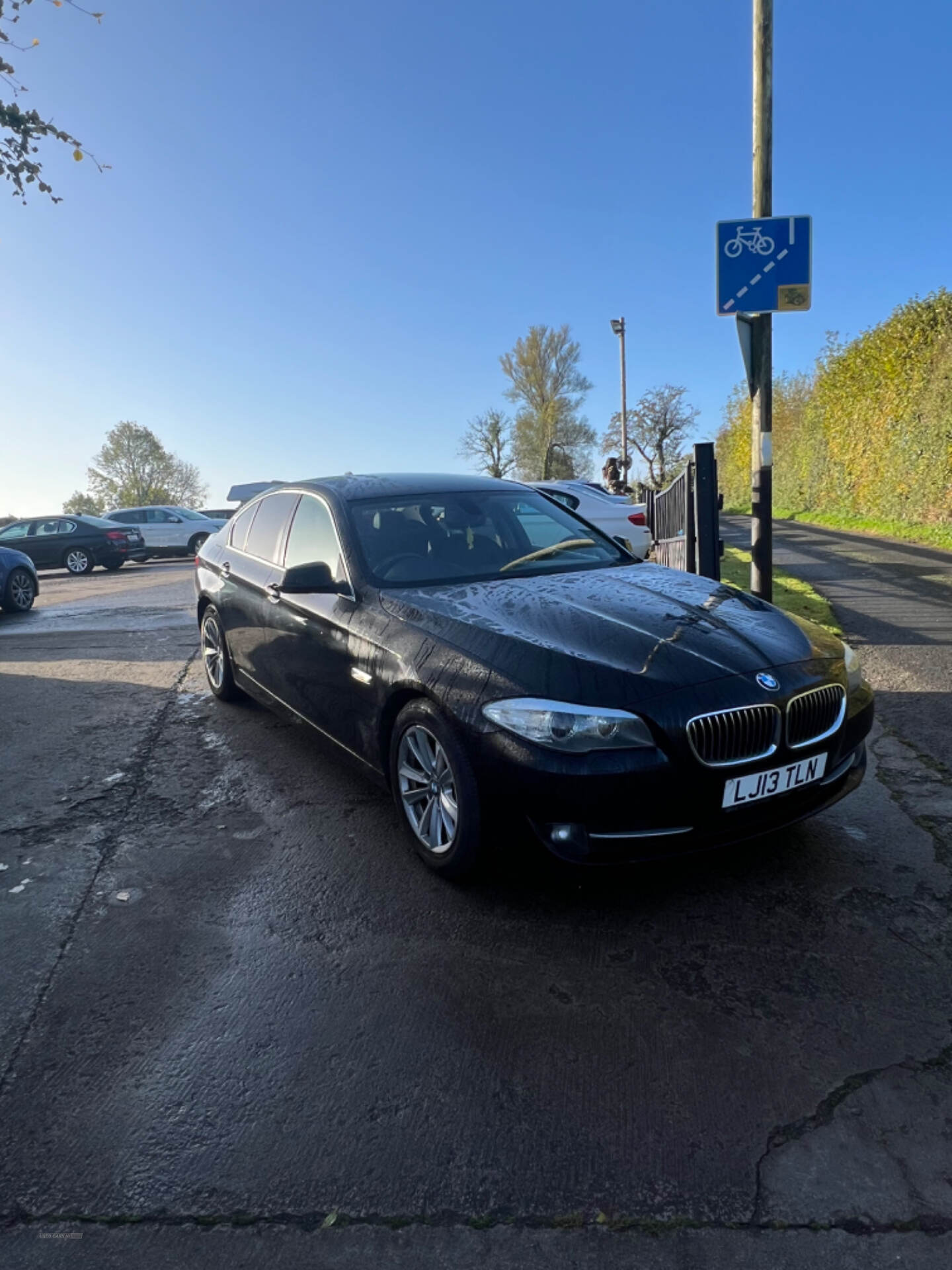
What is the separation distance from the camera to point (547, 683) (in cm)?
300

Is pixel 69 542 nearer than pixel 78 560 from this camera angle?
Yes

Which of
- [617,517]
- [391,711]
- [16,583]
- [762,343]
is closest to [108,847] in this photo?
[391,711]

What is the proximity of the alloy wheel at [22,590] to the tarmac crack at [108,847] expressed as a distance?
6.96 meters

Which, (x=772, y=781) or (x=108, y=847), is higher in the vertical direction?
(x=772, y=781)

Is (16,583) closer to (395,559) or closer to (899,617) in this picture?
(395,559)

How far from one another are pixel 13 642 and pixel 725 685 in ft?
29.9

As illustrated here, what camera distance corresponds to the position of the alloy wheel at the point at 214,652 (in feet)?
20.1

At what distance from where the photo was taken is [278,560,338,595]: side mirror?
4.04m

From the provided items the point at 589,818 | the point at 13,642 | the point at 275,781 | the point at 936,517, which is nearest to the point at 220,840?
the point at 275,781

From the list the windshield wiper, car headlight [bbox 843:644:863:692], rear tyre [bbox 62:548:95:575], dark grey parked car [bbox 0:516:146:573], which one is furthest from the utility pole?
rear tyre [bbox 62:548:95:575]

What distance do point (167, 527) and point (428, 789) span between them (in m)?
24.2

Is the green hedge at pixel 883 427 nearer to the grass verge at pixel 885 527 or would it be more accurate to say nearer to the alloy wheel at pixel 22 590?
the grass verge at pixel 885 527

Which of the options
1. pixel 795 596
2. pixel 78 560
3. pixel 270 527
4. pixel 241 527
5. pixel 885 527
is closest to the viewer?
pixel 270 527

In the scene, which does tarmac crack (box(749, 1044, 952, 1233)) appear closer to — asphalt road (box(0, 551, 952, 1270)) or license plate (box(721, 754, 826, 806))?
asphalt road (box(0, 551, 952, 1270))
